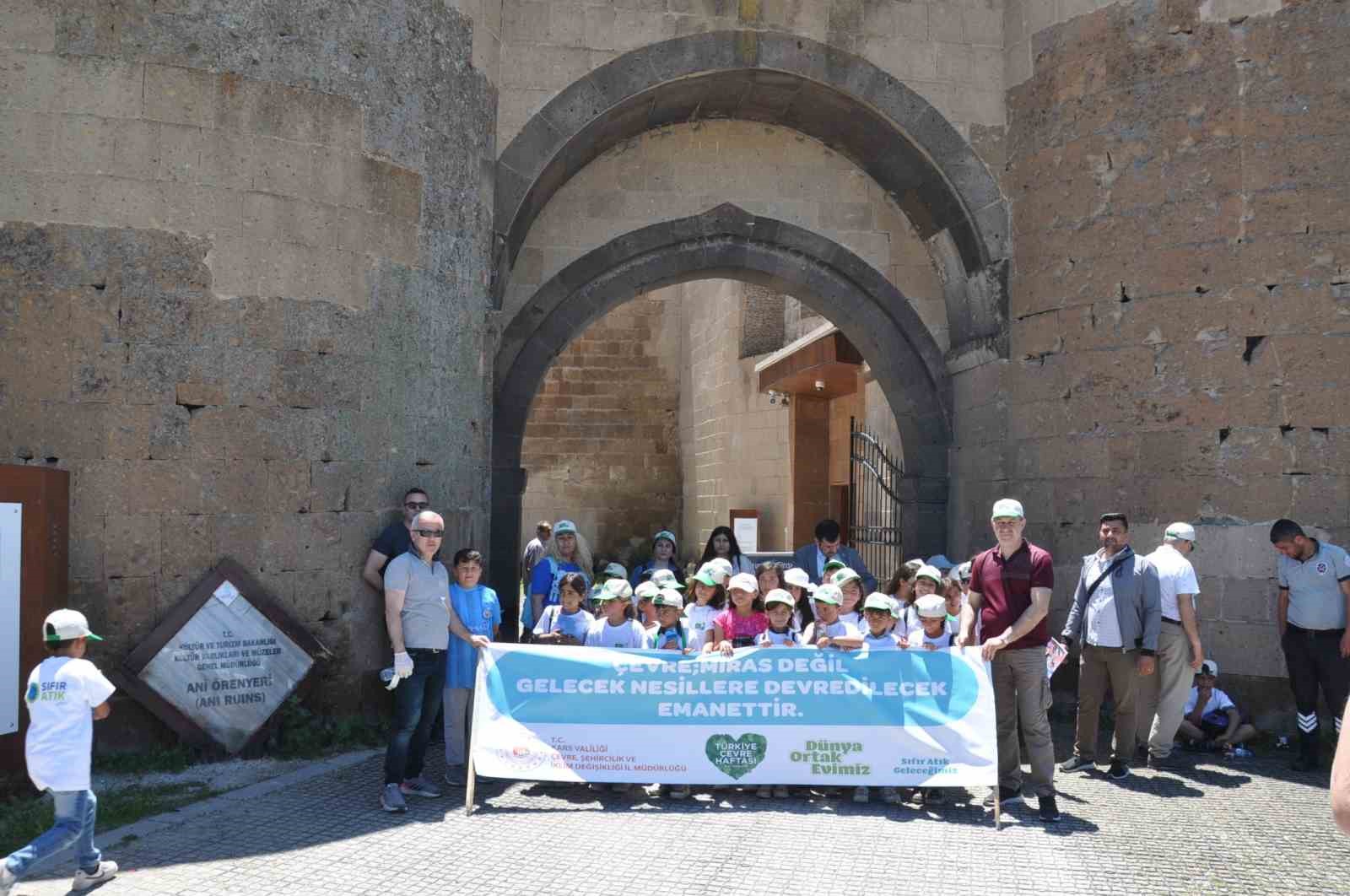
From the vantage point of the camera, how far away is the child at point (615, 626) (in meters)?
6.30

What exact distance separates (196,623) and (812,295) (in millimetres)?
5998

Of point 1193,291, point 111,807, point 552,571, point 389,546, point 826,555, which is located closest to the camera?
point 111,807

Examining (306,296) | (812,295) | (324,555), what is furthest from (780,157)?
(324,555)

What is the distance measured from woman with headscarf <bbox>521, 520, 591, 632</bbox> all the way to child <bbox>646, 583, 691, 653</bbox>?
5.17ft

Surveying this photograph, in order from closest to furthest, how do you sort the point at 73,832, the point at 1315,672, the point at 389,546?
the point at 73,832 → the point at 1315,672 → the point at 389,546

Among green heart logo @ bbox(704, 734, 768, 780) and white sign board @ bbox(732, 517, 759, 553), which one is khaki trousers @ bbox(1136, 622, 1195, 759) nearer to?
green heart logo @ bbox(704, 734, 768, 780)

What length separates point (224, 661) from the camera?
21.2 ft

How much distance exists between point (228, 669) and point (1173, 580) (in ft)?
17.9

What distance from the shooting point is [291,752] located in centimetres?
656

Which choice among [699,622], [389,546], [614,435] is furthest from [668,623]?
[614,435]

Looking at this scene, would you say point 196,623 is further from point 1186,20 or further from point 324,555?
point 1186,20

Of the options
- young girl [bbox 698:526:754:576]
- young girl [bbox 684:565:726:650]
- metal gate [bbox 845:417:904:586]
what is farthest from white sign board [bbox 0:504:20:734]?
metal gate [bbox 845:417:904:586]

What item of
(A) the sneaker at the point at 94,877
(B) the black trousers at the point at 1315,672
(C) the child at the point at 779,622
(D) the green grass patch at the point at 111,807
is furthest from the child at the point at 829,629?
(A) the sneaker at the point at 94,877

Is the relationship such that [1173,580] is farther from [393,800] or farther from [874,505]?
[874,505]
